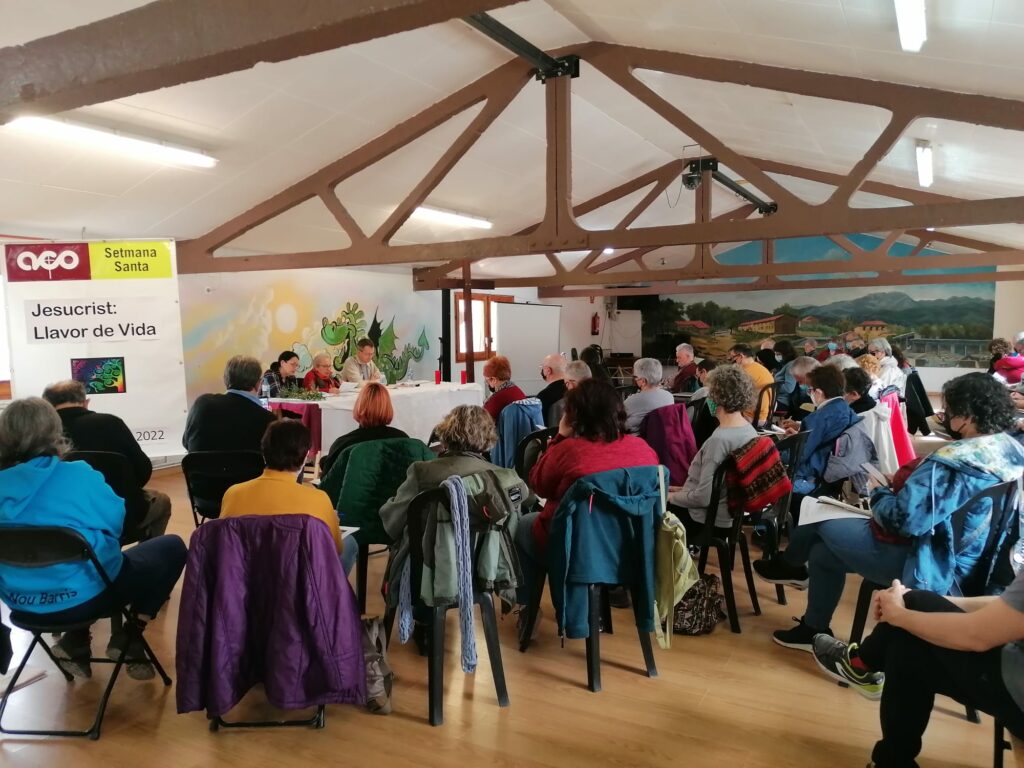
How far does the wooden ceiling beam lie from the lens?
48.9 inches

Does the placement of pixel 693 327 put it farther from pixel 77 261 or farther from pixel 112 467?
pixel 112 467

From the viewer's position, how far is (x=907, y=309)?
14.0 m

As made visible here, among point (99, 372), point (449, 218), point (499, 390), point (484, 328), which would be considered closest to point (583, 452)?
point (499, 390)

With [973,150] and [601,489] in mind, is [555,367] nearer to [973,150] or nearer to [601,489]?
[601,489]

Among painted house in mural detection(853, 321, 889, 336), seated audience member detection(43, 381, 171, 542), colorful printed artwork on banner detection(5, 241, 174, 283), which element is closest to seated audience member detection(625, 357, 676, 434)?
seated audience member detection(43, 381, 171, 542)

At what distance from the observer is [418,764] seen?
2100 mm

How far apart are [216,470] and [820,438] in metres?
3.06

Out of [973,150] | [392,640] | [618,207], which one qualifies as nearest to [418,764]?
[392,640]

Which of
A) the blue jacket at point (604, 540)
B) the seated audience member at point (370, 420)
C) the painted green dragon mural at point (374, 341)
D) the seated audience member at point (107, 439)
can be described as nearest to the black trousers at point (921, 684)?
the blue jacket at point (604, 540)

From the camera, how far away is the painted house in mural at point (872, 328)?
14180 millimetres

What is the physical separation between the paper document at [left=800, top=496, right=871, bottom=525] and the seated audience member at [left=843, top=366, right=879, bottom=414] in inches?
52.1

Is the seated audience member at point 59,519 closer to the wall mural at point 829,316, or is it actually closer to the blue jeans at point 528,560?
the blue jeans at point 528,560

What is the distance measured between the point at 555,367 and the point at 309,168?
2.96 m

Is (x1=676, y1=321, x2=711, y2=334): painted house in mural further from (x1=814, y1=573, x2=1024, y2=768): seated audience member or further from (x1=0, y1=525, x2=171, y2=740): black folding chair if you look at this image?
(x1=0, y1=525, x2=171, y2=740): black folding chair
